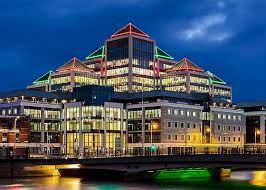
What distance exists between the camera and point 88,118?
176m

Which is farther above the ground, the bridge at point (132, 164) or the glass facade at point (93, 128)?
the glass facade at point (93, 128)

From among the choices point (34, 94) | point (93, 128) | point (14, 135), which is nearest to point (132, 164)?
point (14, 135)

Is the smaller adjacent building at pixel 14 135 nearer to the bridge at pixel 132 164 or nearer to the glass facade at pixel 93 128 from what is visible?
the glass facade at pixel 93 128

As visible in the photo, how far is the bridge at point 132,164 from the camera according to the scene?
93688 millimetres

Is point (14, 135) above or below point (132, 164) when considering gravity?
above

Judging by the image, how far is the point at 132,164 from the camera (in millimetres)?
110000

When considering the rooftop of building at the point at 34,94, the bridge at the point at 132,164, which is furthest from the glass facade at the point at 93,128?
the bridge at the point at 132,164

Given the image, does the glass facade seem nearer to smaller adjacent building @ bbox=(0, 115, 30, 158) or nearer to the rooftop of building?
the rooftop of building

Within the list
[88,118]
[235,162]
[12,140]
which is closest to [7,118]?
[12,140]

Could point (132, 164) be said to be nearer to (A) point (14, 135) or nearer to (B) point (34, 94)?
(A) point (14, 135)

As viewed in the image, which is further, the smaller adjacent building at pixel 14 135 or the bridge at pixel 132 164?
the smaller adjacent building at pixel 14 135

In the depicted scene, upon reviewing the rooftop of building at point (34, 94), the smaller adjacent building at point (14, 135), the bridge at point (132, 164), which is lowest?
the bridge at point (132, 164)

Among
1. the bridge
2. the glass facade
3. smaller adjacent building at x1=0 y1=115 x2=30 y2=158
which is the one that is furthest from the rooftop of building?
the bridge

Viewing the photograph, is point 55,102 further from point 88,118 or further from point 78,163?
point 78,163
